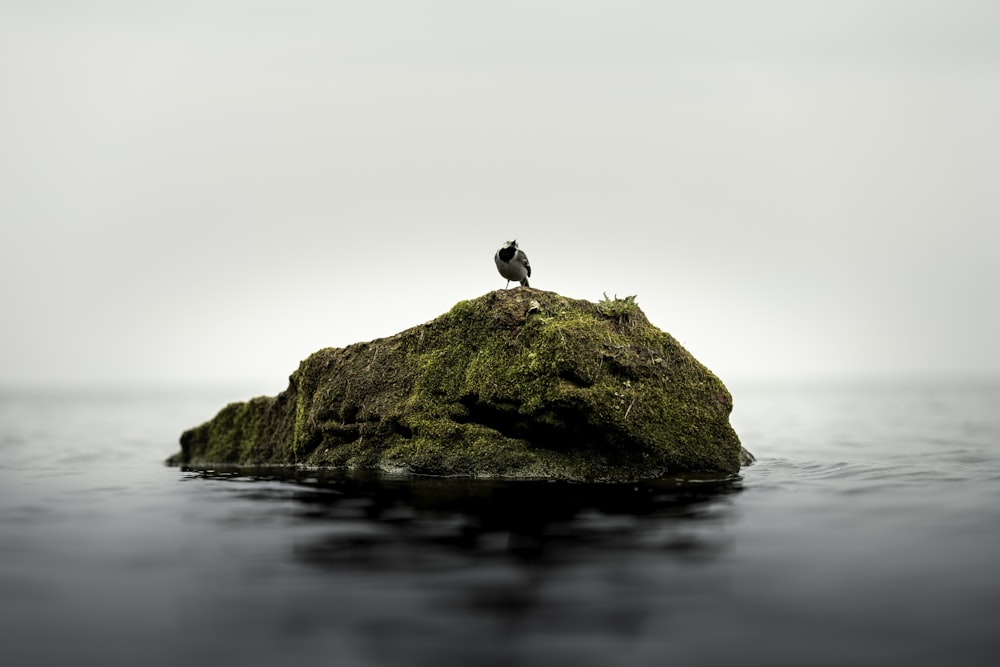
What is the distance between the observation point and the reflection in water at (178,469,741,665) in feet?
17.5

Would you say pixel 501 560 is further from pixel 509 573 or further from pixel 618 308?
pixel 618 308

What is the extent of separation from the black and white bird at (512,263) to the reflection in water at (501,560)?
4.46 meters

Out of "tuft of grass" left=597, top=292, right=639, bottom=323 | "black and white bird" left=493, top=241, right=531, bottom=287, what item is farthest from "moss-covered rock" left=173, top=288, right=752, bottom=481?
"black and white bird" left=493, top=241, right=531, bottom=287

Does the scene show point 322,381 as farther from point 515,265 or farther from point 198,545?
point 198,545

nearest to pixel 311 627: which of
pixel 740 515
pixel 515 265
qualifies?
pixel 740 515

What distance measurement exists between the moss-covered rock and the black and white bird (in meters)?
1.18

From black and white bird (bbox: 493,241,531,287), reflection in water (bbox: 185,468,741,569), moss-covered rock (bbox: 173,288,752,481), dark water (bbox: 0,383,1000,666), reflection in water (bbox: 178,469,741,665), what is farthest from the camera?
black and white bird (bbox: 493,241,531,287)

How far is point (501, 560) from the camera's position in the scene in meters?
7.10

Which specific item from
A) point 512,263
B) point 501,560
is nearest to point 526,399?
point 512,263

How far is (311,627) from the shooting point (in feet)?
18.0

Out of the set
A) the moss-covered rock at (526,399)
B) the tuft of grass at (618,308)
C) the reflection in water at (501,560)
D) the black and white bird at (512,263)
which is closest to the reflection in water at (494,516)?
the reflection in water at (501,560)

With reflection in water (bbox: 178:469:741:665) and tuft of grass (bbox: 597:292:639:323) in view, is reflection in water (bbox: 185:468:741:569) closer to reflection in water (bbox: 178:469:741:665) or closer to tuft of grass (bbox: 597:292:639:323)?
reflection in water (bbox: 178:469:741:665)

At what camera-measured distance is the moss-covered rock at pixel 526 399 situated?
11039 millimetres

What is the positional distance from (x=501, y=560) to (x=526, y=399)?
164 inches
